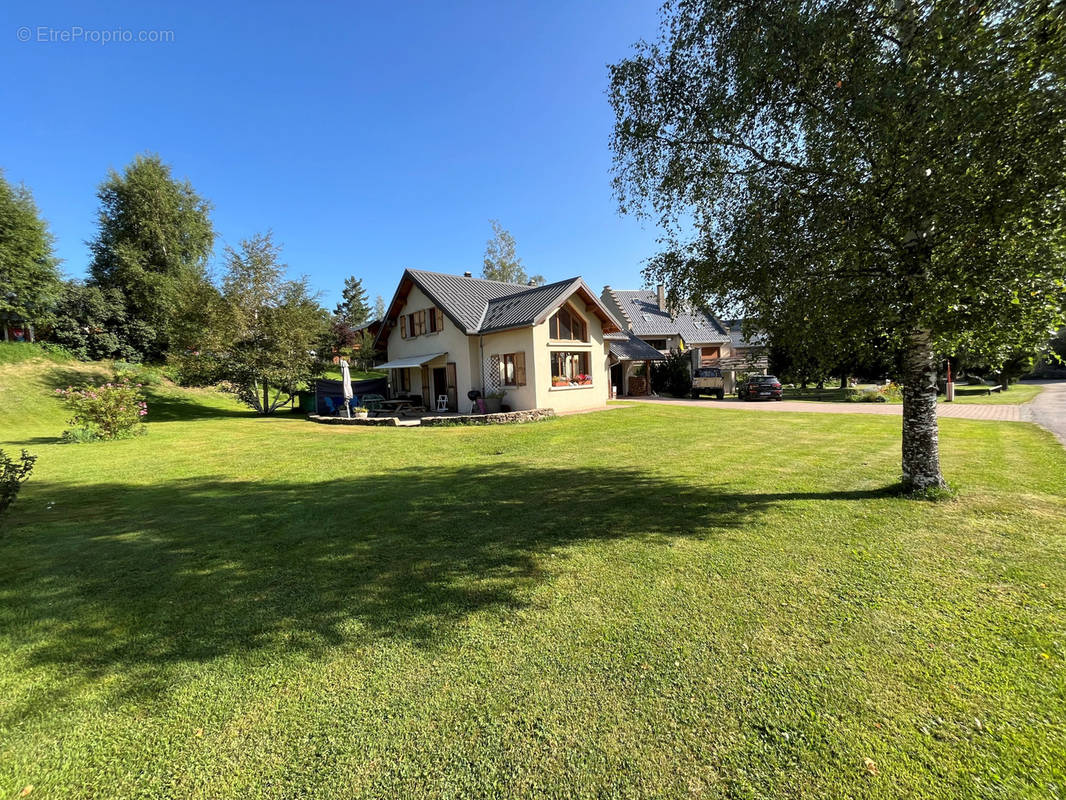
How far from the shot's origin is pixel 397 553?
4707 mm

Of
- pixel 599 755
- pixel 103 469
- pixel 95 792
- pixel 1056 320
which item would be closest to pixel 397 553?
pixel 95 792

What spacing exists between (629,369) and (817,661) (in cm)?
2901

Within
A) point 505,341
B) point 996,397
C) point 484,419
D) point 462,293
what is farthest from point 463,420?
point 996,397

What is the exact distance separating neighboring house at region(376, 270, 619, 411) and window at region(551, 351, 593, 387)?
0.05 m

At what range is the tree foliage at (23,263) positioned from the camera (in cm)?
2631

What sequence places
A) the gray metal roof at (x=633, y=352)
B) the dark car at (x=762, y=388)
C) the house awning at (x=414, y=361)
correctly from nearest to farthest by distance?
the house awning at (x=414, y=361) < the dark car at (x=762, y=388) < the gray metal roof at (x=633, y=352)

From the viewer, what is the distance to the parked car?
28866 mm

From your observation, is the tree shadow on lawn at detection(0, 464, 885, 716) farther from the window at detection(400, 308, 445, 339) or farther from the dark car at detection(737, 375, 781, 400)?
the dark car at detection(737, 375, 781, 400)

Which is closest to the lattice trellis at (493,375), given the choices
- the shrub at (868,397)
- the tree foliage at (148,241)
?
the shrub at (868,397)

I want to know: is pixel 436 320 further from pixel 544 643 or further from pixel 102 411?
pixel 544 643

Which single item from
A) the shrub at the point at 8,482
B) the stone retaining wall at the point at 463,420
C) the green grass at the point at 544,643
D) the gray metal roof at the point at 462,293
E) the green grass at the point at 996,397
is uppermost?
the gray metal roof at the point at 462,293

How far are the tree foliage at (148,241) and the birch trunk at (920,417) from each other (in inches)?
1478

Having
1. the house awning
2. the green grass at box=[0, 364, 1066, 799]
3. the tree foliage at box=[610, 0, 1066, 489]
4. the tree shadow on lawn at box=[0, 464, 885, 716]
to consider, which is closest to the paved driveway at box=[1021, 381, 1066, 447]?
the green grass at box=[0, 364, 1066, 799]

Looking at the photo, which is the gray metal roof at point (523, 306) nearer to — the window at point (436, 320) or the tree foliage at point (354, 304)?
the window at point (436, 320)
